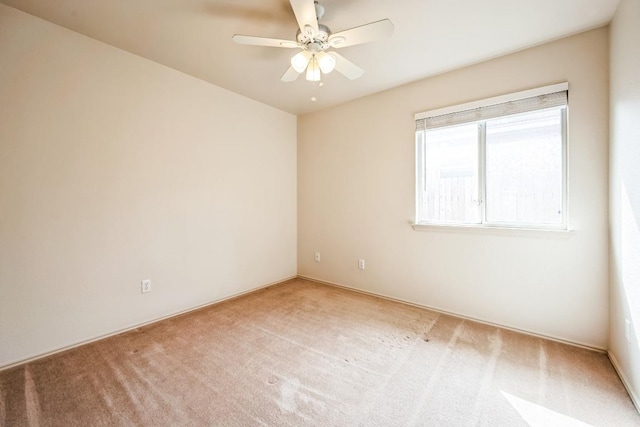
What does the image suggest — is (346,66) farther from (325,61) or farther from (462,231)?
(462,231)

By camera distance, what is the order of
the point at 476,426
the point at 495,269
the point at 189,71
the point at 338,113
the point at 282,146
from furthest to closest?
the point at 282,146 → the point at 338,113 → the point at 189,71 → the point at 495,269 → the point at 476,426

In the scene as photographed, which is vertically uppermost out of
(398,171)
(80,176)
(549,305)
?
(398,171)

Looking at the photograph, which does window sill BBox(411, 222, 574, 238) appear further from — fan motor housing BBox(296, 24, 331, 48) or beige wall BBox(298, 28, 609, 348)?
fan motor housing BBox(296, 24, 331, 48)

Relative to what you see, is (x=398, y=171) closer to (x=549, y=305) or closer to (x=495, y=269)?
(x=495, y=269)

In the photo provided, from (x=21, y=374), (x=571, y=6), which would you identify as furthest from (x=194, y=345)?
(x=571, y=6)

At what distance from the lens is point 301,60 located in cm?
189

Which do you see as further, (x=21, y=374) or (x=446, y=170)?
(x=446, y=170)

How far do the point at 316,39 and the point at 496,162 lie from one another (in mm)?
1990

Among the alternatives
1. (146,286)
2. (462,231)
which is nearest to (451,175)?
(462,231)

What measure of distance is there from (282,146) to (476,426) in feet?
11.8

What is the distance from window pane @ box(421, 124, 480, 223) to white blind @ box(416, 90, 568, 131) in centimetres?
8

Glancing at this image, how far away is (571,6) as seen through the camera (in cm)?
180

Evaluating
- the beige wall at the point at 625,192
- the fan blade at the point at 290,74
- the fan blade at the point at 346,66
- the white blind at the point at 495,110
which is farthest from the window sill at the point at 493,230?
the fan blade at the point at 290,74

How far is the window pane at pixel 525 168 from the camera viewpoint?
7.29ft
